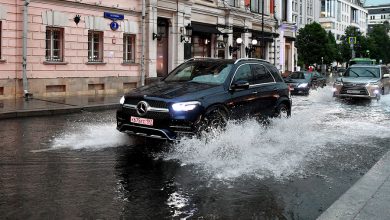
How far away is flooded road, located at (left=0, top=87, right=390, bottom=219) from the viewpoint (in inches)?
207

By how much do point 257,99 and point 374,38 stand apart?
10593 centimetres

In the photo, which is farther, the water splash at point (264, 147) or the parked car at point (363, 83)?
the parked car at point (363, 83)

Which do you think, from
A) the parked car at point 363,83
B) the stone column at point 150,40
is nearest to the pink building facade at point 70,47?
the stone column at point 150,40

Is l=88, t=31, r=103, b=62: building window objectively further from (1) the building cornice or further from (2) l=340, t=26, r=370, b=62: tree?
(2) l=340, t=26, r=370, b=62: tree

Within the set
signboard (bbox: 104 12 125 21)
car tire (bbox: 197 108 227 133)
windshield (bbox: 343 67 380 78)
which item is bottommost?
car tire (bbox: 197 108 227 133)

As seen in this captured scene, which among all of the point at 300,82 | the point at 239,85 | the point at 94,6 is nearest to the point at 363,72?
the point at 300,82

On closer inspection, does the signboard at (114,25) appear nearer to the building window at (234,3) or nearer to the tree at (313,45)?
the building window at (234,3)

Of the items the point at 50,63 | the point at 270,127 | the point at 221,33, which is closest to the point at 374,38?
the point at 221,33

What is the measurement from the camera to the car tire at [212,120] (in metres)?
8.37

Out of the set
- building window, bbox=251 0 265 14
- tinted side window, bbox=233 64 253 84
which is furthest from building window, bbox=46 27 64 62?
building window, bbox=251 0 265 14

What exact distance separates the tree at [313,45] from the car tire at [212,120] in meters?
68.1

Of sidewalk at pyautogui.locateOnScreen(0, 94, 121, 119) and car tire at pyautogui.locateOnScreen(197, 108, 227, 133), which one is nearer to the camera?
car tire at pyautogui.locateOnScreen(197, 108, 227, 133)

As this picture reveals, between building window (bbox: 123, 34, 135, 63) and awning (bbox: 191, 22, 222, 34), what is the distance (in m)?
5.80

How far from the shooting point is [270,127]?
416 inches
